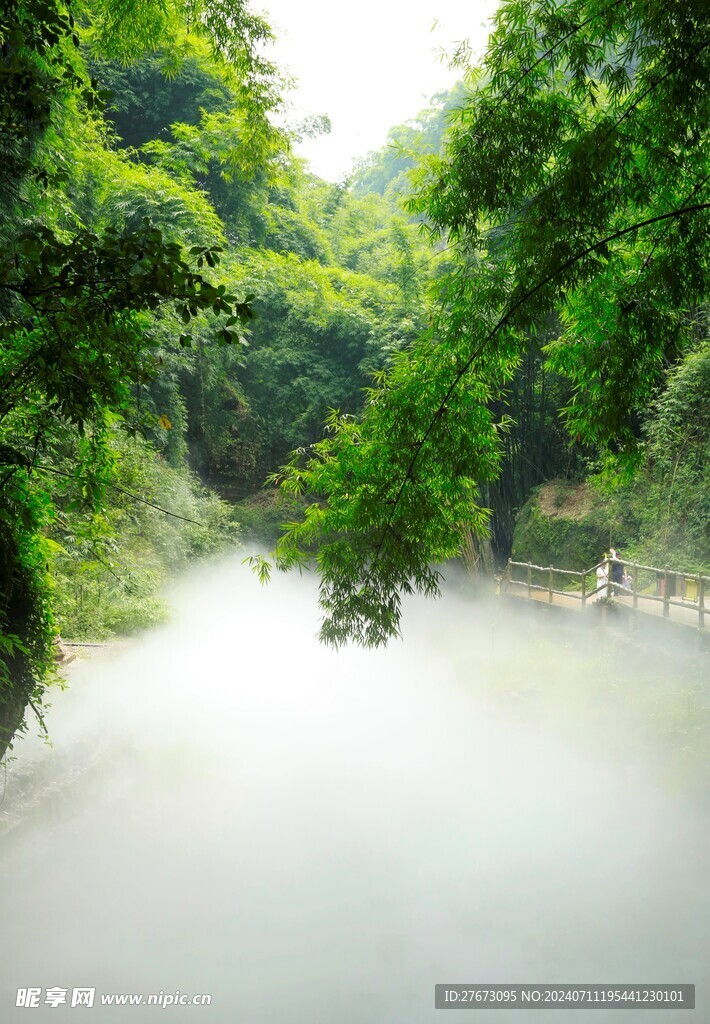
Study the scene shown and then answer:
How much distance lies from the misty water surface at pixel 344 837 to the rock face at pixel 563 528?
5.56ft

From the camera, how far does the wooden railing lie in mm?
8331

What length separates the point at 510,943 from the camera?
612 centimetres

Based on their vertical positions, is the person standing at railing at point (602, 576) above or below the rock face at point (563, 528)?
below

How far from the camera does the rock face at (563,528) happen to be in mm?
11234

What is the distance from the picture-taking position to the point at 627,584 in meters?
9.73

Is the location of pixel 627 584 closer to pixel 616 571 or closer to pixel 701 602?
pixel 616 571

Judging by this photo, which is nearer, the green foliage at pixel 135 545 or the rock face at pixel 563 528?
the green foliage at pixel 135 545

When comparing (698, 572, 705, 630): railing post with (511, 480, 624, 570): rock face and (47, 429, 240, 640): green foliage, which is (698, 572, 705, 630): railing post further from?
(47, 429, 240, 640): green foliage

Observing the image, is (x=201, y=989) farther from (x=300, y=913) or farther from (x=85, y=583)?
(x=85, y=583)

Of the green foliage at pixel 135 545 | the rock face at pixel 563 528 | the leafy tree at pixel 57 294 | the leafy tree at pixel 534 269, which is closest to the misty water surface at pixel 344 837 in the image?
the green foliage at pixel 135 545

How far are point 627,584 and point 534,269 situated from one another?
24.3 feet

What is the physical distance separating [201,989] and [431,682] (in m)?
6.04

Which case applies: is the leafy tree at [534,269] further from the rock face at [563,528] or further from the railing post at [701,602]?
the rock face at [563,528]

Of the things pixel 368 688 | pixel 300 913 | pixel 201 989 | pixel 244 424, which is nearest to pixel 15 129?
pixel 201 989
